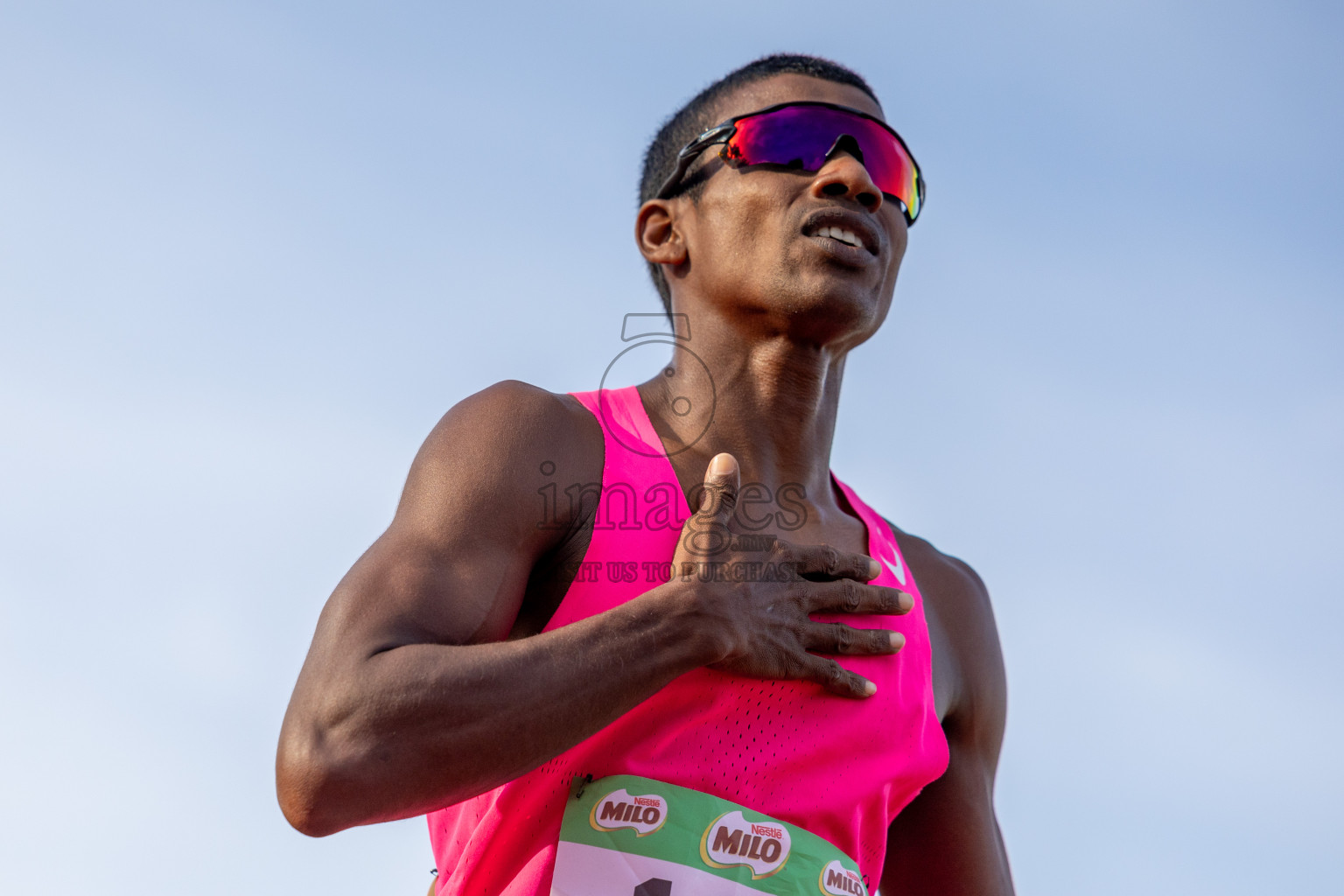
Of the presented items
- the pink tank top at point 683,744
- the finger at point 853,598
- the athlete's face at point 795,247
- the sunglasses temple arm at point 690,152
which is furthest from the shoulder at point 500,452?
the sunglasses temple arm at point 690,152

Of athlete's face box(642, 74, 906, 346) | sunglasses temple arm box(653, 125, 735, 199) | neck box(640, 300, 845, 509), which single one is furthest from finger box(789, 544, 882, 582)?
sunglasses temple arm box(653, 125, 735, 199)

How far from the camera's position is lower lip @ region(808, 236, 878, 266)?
12.1 ft

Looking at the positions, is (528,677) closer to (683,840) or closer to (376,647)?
(376,647)

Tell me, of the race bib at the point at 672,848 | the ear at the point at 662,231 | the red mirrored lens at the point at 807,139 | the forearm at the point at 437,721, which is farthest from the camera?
the ear at the point at 662,231

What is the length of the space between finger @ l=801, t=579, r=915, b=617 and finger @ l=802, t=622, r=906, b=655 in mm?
50

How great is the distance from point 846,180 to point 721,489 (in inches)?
50.1

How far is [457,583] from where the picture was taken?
263 centimetres

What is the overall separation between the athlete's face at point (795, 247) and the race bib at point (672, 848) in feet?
5.11

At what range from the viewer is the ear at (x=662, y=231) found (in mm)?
4105

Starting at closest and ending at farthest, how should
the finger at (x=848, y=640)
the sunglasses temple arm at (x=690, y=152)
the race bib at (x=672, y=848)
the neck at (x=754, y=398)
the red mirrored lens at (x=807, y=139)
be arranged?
1. the race bib at (x=672, y=848)
2. the finger at (x=848, y=640)
3. the neck at (x=754, y=398)
4. the red mirrored lens at (x=807, y=139)
5. the sunglasses temple arm at (x=690, y=152)

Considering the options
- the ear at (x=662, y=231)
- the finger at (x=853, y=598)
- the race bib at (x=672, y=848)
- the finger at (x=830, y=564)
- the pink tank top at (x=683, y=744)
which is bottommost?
the race bib at (x=672, y=848)

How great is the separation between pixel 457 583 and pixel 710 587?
0.61 meters

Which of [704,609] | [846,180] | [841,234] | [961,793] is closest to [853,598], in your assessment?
[704,609]

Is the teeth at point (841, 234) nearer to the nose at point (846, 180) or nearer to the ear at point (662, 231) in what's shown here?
the nose at point (846, 180)
